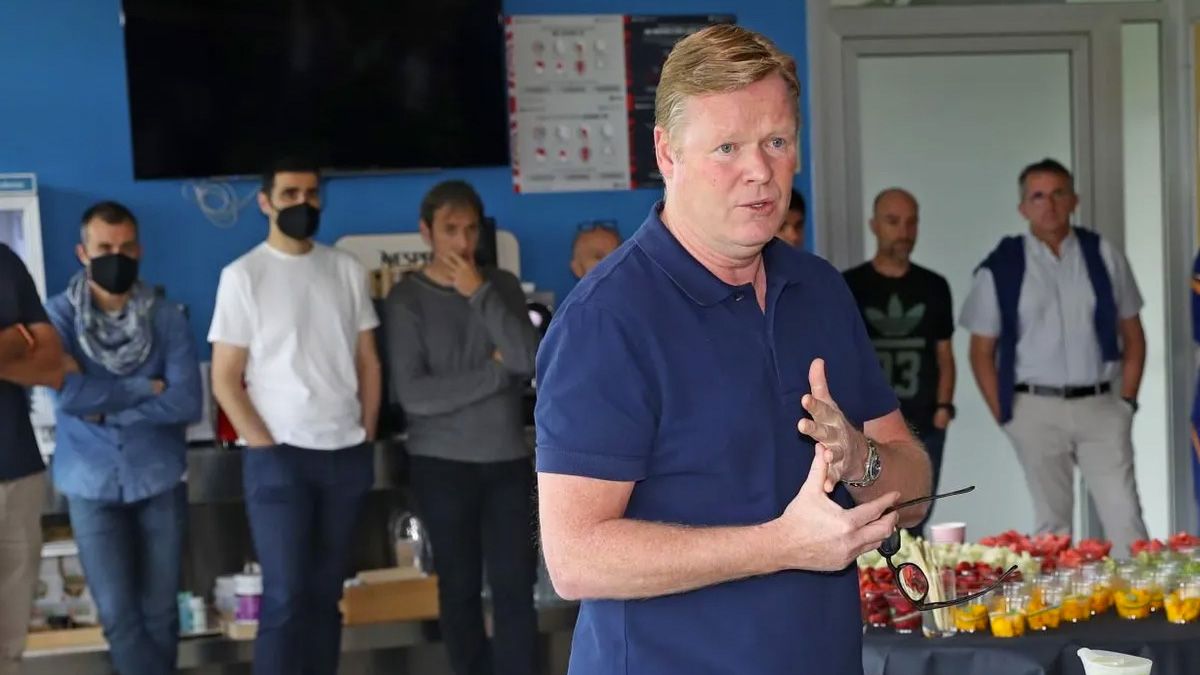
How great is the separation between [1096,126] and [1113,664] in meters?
4.83

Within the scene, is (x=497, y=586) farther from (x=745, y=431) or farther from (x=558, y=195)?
(x=745, y=431)

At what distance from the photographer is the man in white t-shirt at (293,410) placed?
497 cm

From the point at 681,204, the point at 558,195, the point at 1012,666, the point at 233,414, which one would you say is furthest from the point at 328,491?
the point at 681,204

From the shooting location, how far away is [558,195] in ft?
20.3

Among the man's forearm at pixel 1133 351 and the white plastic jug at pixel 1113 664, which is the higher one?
the man's forearm at pixel 1133 351

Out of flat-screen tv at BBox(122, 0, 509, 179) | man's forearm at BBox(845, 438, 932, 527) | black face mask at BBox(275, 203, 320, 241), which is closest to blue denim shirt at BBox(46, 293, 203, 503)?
black face mask at BBox(275, 203, 320, 241)

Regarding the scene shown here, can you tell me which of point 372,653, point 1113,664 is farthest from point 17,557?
point 1113,664

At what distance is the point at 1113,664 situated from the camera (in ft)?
8.14

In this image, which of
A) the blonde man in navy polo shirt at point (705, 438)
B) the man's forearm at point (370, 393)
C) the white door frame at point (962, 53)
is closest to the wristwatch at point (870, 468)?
the blonde man in navy polo shirt at point (705, 438)

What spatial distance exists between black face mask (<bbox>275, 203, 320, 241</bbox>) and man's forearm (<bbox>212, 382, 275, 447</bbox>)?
1.73 ft

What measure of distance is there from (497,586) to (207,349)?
5.11 feet

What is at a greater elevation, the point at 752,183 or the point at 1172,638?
the point at 752,183

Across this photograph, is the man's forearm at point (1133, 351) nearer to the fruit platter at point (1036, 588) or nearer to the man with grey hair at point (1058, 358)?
the man with grey hair at point (1058, 358)

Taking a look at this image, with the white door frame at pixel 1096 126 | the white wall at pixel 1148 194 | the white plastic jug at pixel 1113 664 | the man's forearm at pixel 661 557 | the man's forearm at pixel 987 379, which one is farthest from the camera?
the white wall at pixel 1148 194
